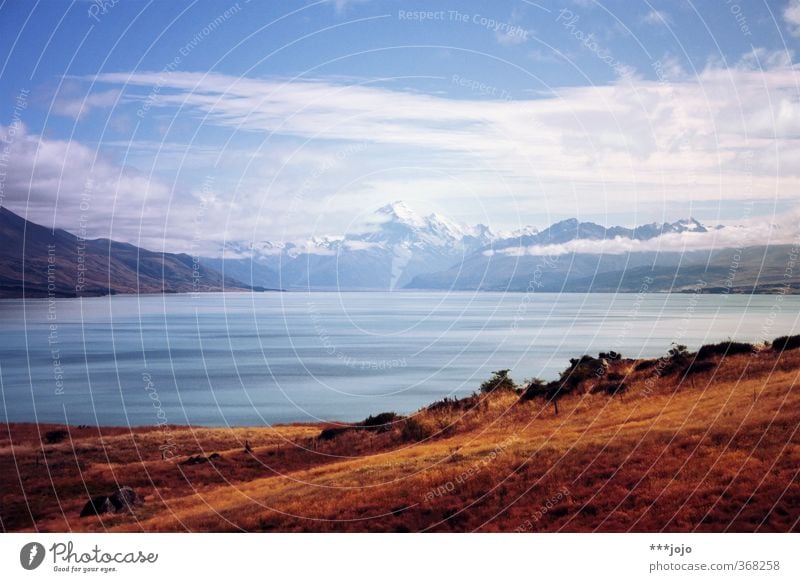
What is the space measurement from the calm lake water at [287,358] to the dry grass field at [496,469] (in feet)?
68.6

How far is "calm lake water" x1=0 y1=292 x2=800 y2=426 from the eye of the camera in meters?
75.2

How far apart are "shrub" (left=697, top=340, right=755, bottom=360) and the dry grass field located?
1.03 m

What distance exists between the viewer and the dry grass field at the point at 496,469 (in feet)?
99.8

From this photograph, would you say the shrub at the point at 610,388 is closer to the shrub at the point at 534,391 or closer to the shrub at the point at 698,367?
the shrub at the point at 534,391

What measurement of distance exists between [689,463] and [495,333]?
11460 centimetres

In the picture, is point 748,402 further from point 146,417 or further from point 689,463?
point 146,417

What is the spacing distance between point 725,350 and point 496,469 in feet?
71.6

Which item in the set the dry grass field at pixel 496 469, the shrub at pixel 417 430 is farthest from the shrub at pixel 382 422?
the shrub at pixel 417 430

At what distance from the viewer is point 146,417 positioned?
67438 mm

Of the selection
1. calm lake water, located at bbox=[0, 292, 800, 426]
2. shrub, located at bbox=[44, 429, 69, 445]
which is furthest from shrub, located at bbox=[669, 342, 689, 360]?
shrub, located at bbox=[44, 429, 69, 445]

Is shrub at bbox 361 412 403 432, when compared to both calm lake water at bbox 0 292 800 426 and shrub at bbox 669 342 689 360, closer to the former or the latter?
calm lake water at bbox 0 292 800 426

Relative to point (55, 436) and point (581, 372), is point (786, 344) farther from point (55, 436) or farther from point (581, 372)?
point (55, 436)

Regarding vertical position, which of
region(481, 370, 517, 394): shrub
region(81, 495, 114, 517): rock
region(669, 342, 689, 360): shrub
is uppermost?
region(669, 342, 689, 360): shrub
